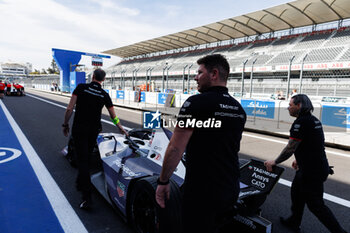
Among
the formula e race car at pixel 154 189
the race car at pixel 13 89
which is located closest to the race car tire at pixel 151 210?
the formula e race car at pixel 154 189

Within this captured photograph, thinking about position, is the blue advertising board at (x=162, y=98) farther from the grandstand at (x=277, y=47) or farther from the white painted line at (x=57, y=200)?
the white painted line at (x=57, y=200)

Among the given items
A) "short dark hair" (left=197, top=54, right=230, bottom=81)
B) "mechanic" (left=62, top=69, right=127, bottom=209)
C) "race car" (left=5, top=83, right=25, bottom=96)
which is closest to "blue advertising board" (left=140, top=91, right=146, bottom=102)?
"race car" (left=5, top=83, right=25, bottom=96)

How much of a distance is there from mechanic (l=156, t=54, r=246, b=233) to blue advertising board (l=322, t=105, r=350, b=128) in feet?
31.8

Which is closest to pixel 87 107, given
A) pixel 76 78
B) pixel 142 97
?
pixel 142 97

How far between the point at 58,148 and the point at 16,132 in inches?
108

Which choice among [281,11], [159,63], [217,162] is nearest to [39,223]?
[217,162]

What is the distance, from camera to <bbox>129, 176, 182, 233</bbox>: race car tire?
200cm

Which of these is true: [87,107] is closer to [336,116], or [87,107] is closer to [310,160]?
[310,160]

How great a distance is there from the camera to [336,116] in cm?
959

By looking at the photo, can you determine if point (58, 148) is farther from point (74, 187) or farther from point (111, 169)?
point (111, 169)

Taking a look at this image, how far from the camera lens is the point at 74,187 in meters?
3.79

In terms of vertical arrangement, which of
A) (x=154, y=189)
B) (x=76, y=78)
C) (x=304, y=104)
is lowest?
(x=154, y=189)

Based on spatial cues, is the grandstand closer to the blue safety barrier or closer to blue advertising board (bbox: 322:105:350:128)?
blue advertising board (bbox: 322:105:350:128)

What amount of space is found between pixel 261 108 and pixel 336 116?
324 cm
